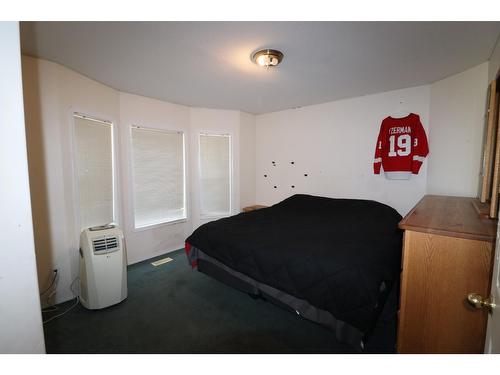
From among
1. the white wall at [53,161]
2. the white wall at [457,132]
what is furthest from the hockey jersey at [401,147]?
the white wall at [53,161]

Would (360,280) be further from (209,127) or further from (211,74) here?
(209,127)

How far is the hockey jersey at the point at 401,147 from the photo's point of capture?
2.67 metres

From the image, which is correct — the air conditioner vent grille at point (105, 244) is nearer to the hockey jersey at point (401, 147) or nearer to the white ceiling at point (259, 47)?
the white ceiling at point (259, 47)

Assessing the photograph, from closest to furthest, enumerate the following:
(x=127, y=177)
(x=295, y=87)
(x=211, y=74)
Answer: (x=211, y=74) < (x=295, y=87) < (x=127, y=177)

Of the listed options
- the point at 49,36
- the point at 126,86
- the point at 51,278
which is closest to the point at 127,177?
the point at 126,86

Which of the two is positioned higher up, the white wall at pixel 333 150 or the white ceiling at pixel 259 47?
the white ceiling at pixel 259 47

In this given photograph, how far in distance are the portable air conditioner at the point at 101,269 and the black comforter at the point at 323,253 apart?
715 millimetres

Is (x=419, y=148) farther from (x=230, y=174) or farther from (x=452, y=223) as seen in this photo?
(x=230, y=174)

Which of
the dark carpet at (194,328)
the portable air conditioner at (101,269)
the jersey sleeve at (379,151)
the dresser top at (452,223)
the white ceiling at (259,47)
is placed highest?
the white ceiling at (259,47)

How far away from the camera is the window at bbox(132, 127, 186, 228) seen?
10.2 feet

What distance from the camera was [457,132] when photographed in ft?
7.68
